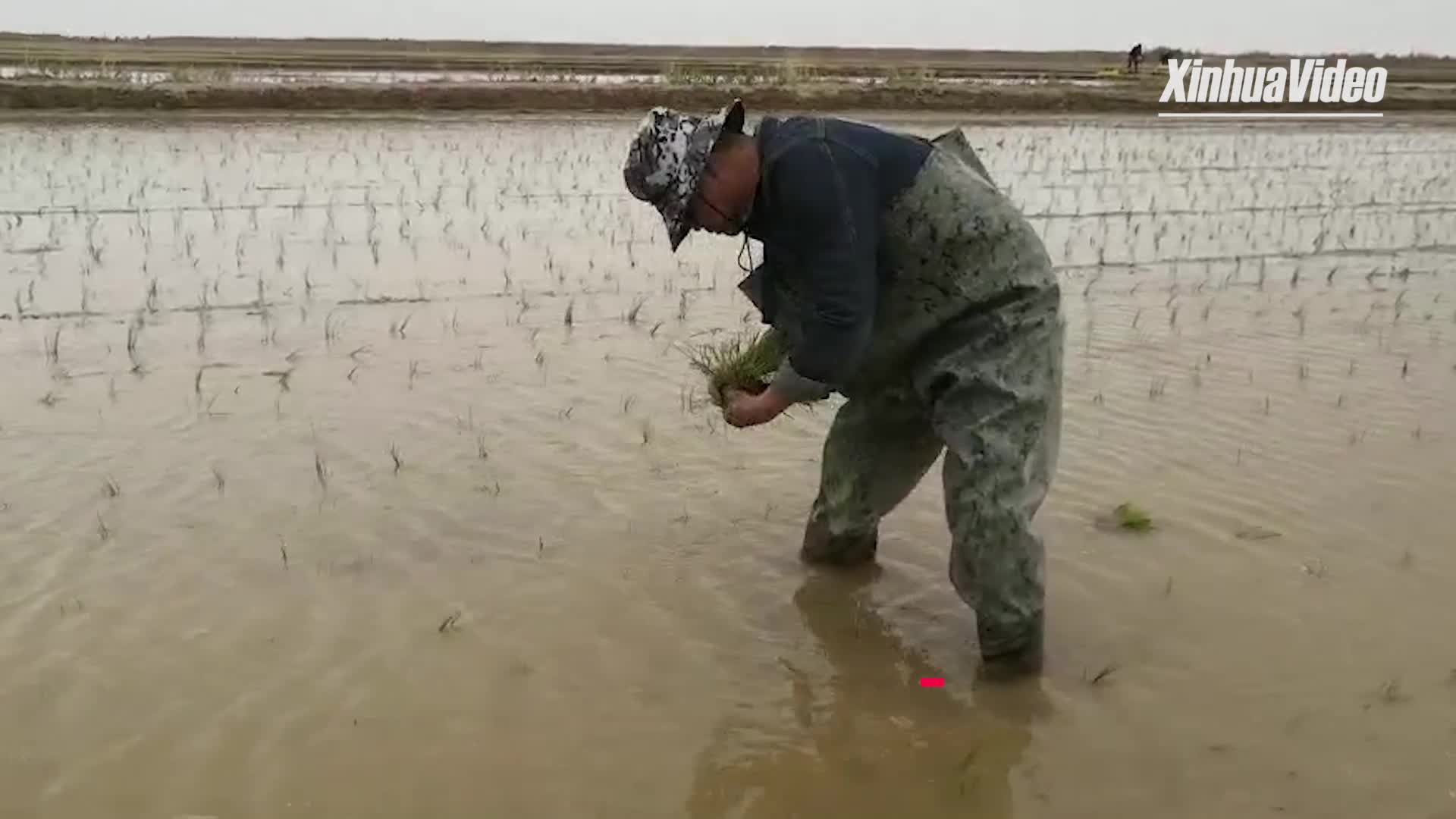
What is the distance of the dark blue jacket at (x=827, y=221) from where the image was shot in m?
2.48

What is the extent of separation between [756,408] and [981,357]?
52 centimetres

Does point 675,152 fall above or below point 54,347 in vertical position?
above

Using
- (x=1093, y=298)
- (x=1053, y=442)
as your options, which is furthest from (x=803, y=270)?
(x=1093, y=298)

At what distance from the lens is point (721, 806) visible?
7.88 feet

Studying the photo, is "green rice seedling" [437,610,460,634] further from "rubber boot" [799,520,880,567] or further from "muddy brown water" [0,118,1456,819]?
"rubber boot" [799,520,880,567]

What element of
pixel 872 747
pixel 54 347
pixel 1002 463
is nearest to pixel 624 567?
pixel 872 747

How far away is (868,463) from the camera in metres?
3.22

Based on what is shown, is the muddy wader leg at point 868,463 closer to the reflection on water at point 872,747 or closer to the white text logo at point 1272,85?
the reflection on water at point 872,747

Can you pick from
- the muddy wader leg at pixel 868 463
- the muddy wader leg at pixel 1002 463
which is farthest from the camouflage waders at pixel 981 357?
the muddy wader leg at pixel 868 463

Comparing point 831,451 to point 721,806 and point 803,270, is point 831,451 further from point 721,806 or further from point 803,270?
point 721,806

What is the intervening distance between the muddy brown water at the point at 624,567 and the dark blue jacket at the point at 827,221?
0.83 m

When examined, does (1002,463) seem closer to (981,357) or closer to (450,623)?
(981,357)

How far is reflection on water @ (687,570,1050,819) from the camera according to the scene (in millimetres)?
2412

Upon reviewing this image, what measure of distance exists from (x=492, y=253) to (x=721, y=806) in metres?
5.31
